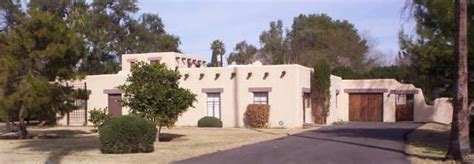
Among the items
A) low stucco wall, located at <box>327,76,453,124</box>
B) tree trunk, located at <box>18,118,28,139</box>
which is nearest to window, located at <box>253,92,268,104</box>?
low stucco wall, located at <box>327,76,453,124</box>

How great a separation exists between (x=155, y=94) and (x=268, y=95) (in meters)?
13.3

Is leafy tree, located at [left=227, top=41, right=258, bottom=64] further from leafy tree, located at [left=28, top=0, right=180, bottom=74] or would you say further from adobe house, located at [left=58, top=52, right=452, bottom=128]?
adobe house, located at [left=58, top=52, right=452, bottom=128]

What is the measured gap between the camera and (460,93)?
16.1 metres

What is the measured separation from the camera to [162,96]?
23.4 m

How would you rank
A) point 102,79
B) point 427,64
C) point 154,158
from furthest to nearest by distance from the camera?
point 102,79, point 427,64, point 154,158

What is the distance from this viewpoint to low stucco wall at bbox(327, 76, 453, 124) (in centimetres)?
4256

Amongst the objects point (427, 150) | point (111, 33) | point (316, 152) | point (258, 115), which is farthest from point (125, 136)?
point (111, 33)

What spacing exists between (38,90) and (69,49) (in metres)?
2.36

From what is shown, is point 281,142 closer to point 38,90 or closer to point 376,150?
point 376,150

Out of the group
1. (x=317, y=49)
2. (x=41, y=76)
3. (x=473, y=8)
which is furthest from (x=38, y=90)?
(x=317, y=49)

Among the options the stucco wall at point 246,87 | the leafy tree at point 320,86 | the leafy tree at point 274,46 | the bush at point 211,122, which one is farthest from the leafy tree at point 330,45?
the bush at point 211,122

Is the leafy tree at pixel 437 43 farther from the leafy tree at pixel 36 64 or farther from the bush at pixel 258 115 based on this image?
the leafy tree at pixel 36 64

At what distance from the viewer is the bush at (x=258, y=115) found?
115ft

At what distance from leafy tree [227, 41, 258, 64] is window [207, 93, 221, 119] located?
38.5 metres
